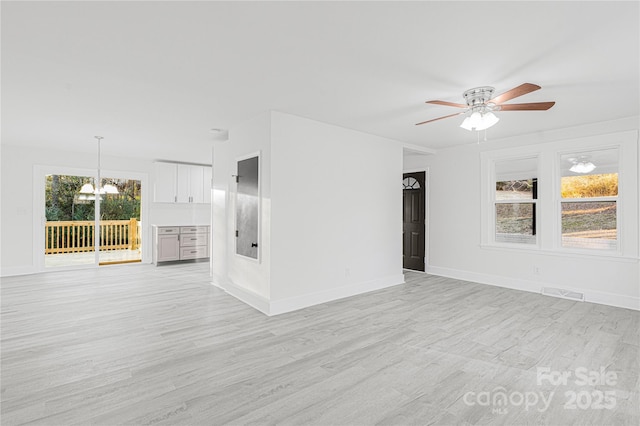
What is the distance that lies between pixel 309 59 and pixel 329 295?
309 cm

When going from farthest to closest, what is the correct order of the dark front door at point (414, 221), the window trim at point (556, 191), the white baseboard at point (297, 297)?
the dark front door at point (414, 221) → the window trim at point (556, 191) → the white baseboard at point (297, 297)

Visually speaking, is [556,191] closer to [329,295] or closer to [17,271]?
[329,295]

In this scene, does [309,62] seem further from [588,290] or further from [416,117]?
[588,290]

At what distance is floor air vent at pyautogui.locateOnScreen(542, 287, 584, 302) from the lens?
4508 mm

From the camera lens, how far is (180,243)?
7.58 metres

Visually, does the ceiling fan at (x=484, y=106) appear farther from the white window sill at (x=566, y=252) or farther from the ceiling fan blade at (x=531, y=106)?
the white window sill at (x=566, y=252)

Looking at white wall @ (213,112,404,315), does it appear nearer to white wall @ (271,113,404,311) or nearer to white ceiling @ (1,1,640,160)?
white wall @ (271,113,404,311)

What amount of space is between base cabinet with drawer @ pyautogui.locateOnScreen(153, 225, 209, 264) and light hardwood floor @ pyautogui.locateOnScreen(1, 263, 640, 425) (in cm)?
272

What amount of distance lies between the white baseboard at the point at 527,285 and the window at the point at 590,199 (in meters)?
0.66

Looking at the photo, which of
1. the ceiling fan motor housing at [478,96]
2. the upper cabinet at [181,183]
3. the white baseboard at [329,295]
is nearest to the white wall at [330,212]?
the white baseboard at [329,295]

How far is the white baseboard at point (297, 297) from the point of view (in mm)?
3920

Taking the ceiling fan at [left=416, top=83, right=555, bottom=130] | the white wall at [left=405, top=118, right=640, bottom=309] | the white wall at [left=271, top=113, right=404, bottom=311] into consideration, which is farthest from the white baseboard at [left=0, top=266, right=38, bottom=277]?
the white wall at [left=405, top=118, right=640, bottom=309]

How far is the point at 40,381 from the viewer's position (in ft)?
7.65

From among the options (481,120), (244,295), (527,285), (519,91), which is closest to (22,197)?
(244,295)
